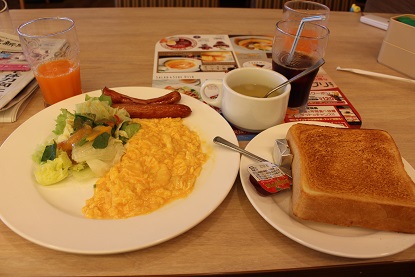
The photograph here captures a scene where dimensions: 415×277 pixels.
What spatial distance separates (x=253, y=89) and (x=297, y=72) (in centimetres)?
19

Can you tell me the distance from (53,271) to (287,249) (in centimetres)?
57

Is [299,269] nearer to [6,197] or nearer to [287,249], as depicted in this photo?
[287,249]

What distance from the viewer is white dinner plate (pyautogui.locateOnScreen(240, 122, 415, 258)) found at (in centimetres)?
77

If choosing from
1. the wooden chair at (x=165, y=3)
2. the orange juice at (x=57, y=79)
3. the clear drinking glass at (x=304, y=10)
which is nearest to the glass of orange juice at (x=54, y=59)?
the orange juice at (x=57, y=79)

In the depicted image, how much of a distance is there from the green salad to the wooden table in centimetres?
21

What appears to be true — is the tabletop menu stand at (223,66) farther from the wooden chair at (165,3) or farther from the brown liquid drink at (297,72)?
the wooden chair at (165,3)

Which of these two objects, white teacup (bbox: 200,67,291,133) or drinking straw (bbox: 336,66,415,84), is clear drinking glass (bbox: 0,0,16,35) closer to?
white teacup (bbox: 200,67,291,133)

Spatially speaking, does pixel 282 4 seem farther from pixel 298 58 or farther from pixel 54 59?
pixel 54 59

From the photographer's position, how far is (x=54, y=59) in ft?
4.38

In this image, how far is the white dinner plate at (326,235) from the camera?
77cm

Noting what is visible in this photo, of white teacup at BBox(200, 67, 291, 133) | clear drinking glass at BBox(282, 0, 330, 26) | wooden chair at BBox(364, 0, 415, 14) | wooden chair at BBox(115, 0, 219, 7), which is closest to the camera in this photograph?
white teacup at BBox(200, 67, 291, 133)

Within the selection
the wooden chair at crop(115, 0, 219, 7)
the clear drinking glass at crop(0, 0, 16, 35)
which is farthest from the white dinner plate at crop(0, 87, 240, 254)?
the wooden chair at crop(115, 0, 219, 7)

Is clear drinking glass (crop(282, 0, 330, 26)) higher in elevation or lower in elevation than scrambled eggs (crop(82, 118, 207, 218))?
higher

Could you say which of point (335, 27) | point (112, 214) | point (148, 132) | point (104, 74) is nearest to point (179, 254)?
point (112, 214)
